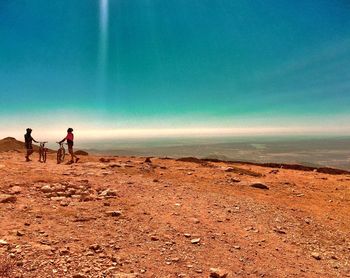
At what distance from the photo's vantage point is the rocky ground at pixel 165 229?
9.70 metres

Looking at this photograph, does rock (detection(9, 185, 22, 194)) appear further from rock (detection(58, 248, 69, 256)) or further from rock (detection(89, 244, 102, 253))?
rock (detection(89, 244, 102, 253))

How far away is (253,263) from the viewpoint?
10.5m

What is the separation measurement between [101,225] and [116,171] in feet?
39.1

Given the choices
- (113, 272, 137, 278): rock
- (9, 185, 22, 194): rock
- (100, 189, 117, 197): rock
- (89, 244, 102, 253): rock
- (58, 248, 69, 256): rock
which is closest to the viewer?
(113, 272, 137, 278): rock

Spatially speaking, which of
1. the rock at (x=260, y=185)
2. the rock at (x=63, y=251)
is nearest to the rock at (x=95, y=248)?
the rock at (x=63, y=251)

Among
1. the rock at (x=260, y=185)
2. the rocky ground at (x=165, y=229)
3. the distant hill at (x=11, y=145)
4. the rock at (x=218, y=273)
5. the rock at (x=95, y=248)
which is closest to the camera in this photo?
the rock at (x=218, y=273)

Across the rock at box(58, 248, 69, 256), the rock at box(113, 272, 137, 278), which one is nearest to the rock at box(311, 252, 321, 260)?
the rock at box(113, 272, 137, 278)

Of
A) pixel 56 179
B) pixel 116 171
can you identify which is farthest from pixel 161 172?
pixel 56 179

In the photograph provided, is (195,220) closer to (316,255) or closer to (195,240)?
(195,240)

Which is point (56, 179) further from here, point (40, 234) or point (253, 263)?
point (253, 263)

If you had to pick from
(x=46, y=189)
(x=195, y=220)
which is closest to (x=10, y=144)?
(x=46, y=189)

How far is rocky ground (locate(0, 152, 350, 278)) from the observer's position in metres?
9.70

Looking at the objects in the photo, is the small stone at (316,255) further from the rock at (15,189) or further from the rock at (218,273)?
the rock at (15,189)

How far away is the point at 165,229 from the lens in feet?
40.7
